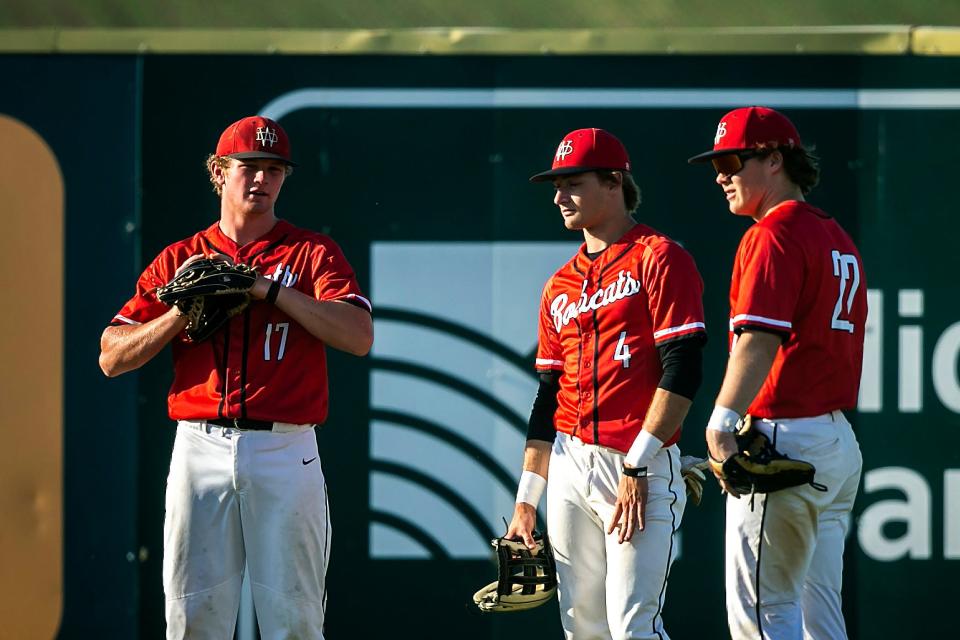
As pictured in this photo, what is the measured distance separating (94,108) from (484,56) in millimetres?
1509

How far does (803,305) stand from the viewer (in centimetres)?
306

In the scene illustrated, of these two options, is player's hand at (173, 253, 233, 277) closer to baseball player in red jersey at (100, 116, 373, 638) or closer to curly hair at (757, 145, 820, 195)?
baseball player in red jersey at (100, 116, 373, 638)

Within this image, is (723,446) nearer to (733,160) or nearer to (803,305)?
(803,305)

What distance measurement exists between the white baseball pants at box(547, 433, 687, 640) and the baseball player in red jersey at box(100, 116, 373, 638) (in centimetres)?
67

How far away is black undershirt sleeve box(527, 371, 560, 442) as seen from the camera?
3.55m

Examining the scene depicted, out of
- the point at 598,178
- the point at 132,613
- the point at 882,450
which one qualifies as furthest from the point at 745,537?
the point at 132,613

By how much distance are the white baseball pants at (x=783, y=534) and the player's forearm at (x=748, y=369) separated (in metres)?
0.18

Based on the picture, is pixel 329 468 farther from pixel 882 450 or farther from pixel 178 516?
pixel 882 450

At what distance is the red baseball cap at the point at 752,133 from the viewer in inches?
125

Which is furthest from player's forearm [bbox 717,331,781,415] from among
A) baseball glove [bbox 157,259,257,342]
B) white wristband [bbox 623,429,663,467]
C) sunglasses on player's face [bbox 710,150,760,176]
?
baseball glove [bbox 157,259,257,342]

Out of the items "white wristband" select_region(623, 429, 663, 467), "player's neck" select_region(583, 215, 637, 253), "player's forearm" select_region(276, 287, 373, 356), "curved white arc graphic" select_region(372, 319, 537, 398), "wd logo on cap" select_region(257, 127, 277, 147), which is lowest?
"white wristband" select_region(623, 429, 663, 467)

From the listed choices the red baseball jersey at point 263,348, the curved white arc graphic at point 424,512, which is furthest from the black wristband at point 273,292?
the curved white arc graphic at point 424,512

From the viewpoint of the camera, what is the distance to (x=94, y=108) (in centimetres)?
453

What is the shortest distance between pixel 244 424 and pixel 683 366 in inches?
48.0
